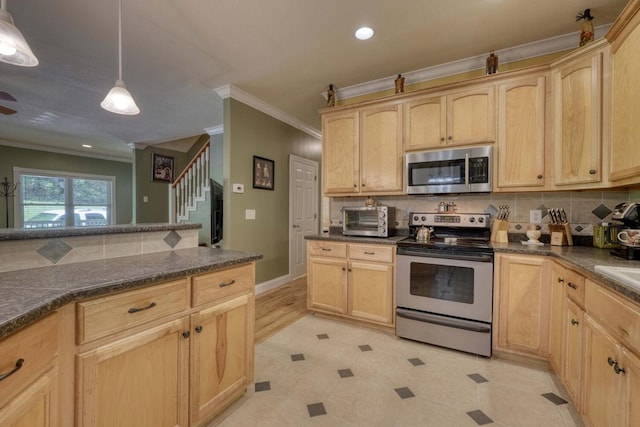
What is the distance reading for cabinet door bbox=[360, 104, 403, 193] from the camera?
2.88 m

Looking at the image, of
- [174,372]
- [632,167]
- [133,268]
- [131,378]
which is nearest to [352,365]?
[174,372]

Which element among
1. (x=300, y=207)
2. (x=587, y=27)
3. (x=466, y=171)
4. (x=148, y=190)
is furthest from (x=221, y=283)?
(x=148, y=190)

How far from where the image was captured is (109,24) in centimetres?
224

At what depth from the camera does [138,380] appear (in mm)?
1172

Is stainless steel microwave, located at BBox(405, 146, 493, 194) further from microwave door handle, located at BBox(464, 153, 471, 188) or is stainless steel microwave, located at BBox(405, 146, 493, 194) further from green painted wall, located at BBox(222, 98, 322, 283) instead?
green painted wall, located at BBox(222, 98, 322, 283)

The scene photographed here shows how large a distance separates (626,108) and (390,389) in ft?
7.45

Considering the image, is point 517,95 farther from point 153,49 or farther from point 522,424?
point 153,49

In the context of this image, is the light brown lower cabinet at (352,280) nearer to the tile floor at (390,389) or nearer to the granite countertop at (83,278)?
the tile floor at (390,389)

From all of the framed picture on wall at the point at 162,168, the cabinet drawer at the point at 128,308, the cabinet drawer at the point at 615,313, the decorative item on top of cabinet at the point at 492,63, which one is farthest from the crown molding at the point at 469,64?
the framed picture on wall at the point at 162,168

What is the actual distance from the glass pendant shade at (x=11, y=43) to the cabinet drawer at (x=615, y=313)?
289 cm

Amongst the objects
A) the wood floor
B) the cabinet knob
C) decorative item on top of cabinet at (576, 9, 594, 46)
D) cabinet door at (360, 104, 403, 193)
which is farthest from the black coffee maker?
the cabinet knob

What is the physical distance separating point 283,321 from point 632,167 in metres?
2.94

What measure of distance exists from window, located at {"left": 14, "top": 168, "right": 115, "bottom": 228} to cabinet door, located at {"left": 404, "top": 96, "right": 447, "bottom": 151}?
6.75 meters

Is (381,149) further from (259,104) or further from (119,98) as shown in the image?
(119,98)
